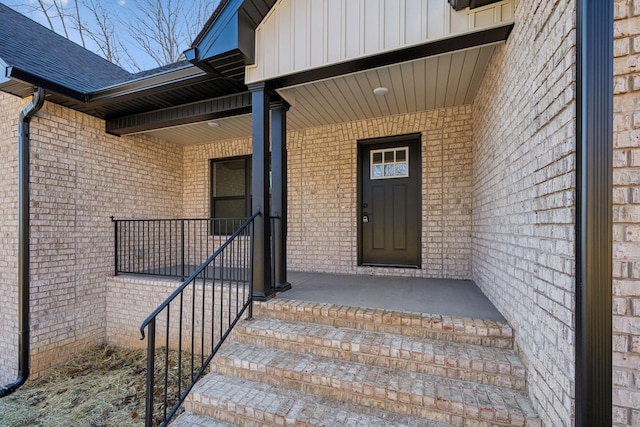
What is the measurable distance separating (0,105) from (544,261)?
589 cm

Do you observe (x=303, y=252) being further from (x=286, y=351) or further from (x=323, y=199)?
(x=286, y=351)

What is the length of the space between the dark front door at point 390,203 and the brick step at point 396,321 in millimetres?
1835

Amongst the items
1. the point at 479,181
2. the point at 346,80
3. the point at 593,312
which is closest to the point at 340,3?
the point at 346,80

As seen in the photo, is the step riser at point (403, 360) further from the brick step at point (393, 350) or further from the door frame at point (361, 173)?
the door frame at point (361, 173)

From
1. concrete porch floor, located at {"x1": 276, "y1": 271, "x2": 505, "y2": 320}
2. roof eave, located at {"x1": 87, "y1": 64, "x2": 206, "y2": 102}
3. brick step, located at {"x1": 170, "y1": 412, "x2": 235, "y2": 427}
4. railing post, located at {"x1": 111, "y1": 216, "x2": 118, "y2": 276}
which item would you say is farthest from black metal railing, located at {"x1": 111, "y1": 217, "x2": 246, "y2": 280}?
brick step, located at {"x1": 170, "y1": 412, "x2": 235, "y2": 427}

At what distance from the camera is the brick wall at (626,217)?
104 cm

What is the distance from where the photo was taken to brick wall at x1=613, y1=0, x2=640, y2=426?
1.04 meters

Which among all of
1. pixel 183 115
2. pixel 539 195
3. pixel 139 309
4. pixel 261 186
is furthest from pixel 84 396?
pixel 539 195

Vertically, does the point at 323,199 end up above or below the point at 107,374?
above

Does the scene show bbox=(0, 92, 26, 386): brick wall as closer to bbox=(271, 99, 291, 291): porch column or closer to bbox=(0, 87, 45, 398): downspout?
bbox=(0, 87, 45, 398): downspout

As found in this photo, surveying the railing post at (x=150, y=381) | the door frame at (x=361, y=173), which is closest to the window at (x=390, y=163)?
the door frame at (x=361, y=173)

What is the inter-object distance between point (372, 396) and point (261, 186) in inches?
80.6

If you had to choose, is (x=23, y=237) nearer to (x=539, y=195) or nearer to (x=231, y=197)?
(x=231, y=197)

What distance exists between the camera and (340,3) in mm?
2461
